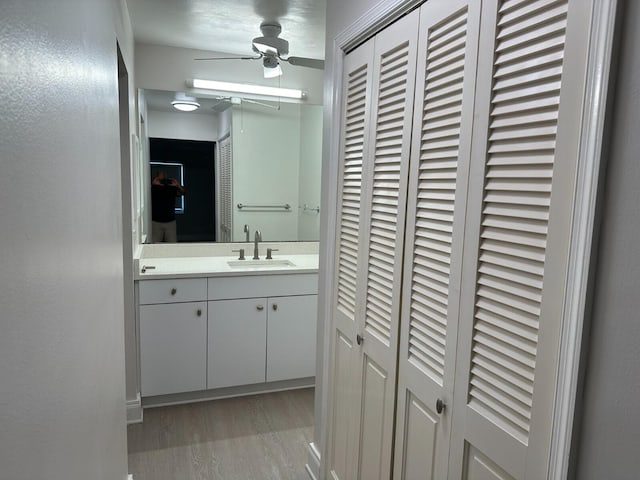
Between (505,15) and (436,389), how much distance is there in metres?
0.94

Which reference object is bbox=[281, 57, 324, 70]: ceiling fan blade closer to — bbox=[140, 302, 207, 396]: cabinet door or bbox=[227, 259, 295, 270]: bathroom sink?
bbox=[227, 259, 295, 270]: bathroom sink

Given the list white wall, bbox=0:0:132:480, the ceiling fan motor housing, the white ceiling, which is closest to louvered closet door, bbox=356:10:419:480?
white wall, bbox=0:0:132:480

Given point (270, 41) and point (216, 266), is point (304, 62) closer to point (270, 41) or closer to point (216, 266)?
point (270, 41)

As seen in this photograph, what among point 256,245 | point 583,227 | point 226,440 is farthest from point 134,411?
point 583,227

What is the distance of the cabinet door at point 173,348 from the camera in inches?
108

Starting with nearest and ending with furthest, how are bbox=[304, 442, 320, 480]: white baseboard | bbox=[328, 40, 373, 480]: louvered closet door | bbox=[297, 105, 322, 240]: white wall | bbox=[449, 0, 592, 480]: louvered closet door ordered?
bbox=[449, 0, 592, 480]: louvered closet door, bbox=[328, 40, 373, 480]: louvered closet door, bbox=[304, 442, 320, 480]: white baseboard, bbox=[297, 105, 322, 240]: white wall

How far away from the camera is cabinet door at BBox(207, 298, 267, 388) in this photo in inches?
114

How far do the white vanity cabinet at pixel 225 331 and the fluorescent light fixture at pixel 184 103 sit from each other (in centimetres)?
136

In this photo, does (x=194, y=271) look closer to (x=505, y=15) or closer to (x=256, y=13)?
(x=256, y=13)

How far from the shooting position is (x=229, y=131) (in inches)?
137

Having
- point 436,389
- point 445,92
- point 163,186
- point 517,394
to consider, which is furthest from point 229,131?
point 517,394

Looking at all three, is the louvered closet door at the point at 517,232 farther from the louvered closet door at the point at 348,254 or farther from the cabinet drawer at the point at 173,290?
the cabinet drawer at the point at 173,290

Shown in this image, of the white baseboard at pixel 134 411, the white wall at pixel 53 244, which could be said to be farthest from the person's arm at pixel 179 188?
the white wall at pixel 53 244

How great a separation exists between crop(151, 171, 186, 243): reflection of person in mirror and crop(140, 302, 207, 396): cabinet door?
78 centimetres
